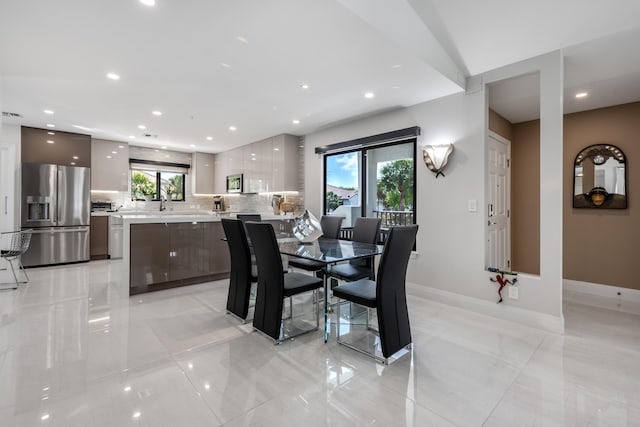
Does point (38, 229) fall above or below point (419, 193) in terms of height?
below

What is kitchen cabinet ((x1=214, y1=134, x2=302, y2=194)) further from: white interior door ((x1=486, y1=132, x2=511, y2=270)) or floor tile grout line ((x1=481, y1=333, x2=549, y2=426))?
floor tile grout line ((x1=481, y1=333, x2=549, y2=426))

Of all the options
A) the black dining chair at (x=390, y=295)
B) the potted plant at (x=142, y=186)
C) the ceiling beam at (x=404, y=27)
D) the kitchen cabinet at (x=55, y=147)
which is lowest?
the black dining chair at (x=390, y=295)

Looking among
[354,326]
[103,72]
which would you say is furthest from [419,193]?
[103,72]

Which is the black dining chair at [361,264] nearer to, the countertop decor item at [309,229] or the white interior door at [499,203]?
the countertop decor item at [309,229]

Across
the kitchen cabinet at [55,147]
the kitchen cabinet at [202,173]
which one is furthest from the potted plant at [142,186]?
the kitchen cabinet at [55,147]

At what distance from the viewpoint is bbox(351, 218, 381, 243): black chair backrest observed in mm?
3430

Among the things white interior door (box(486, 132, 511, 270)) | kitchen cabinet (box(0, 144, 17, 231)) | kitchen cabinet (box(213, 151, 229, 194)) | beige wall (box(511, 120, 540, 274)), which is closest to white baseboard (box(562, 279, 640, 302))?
beige wall (box(511, 120, 540, 274))

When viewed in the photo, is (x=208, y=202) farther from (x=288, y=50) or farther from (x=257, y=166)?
(x=288, y=50)

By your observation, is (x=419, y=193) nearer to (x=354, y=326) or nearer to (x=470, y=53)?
(x=470, y=53)

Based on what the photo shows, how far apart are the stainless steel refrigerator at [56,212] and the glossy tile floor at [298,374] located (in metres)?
2.69

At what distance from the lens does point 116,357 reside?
7.18 feet

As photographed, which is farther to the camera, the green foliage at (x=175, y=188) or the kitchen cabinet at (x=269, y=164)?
the green foliage at (x=175, y=188)

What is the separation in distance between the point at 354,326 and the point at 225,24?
2.80 meters

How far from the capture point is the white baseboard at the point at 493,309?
2769 millimetres
